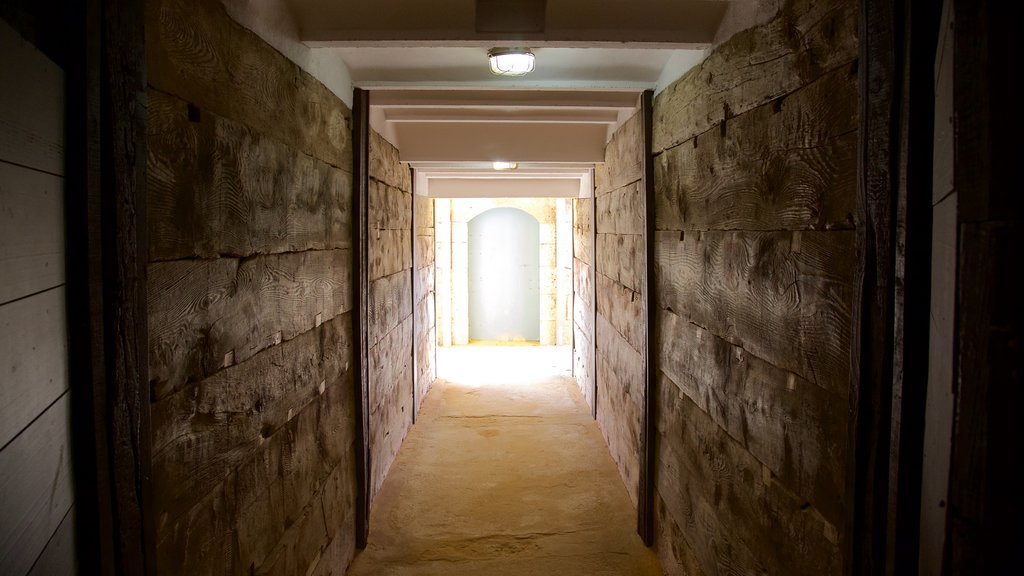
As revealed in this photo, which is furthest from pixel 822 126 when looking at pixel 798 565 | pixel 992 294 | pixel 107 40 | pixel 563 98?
pixel 563 98

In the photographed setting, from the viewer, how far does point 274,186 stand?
2.20m

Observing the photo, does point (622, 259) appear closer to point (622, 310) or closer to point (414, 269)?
point (622, 310)

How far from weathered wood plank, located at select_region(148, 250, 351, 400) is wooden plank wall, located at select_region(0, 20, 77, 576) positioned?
35 cm

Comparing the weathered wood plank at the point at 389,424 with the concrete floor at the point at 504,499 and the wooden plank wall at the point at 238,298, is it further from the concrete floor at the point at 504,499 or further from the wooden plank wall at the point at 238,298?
the wooden plank wall at the point at 238,298

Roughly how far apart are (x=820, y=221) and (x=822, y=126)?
260 millimetres

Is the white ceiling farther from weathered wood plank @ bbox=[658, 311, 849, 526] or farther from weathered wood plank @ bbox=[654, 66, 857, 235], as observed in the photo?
weathered wood plank @ bbox=[658, 311, 849, 526]

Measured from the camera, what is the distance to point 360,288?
3.33 m

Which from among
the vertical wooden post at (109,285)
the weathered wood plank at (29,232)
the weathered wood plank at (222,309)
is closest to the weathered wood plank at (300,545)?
the weathered wood plank at (222,309)

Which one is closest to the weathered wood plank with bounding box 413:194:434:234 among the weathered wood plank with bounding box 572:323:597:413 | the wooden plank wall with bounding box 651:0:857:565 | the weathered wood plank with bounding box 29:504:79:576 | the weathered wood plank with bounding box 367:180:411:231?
the weathered wood plank with bounding box 367:180:411:231

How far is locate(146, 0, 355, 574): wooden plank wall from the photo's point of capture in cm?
151

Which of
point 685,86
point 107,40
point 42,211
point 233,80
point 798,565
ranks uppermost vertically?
point 685,86

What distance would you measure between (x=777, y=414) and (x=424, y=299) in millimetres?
5278

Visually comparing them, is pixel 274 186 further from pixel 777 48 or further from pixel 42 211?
pixel 777 48

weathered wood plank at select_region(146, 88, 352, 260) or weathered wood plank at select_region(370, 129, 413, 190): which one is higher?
weathered wood plank at select_region(370, 129, 413, 190)
